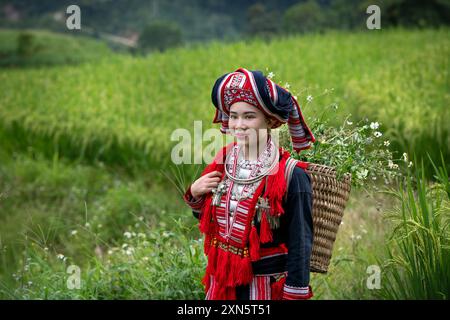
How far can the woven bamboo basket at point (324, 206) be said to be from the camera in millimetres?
2482

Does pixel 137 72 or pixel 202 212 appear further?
pixel 137 72

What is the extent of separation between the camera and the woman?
7.77 ft

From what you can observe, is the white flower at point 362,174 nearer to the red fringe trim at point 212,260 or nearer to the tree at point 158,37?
the red fringe trim at point 212,260

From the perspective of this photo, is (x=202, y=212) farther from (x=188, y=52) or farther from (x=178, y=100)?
Result: (x=188, y=52)

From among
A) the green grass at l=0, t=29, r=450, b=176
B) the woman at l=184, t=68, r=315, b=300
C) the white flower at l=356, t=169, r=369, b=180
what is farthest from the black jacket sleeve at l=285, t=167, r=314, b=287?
the green grass at l=0, t=29, r=450, b=176

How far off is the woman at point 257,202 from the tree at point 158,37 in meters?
8.77

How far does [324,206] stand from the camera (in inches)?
98.3

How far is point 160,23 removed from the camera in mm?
11242

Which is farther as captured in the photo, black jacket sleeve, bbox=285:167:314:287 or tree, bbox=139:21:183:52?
tree, bbox=139:21:183:52

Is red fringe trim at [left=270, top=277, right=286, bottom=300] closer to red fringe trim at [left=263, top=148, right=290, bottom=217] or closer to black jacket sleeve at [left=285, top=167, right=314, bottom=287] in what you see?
black jacket sleeve at [left=285, top=167, right=314, bottom=287]

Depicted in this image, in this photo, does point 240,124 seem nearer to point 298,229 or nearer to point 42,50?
point 298,229

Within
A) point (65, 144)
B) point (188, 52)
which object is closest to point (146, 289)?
point (65, 144)

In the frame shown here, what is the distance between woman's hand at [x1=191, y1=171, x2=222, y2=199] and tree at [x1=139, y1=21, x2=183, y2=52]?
344 inches

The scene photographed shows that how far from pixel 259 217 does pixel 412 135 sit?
359cm
